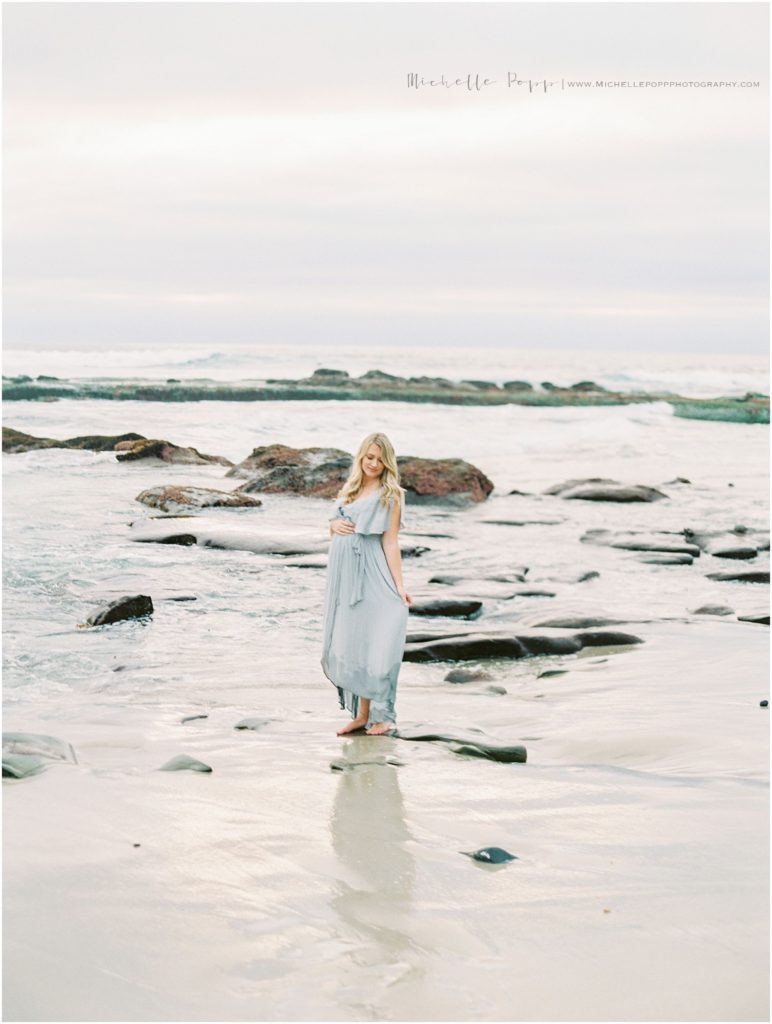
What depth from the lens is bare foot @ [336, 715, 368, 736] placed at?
518cm

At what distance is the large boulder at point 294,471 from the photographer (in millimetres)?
14914

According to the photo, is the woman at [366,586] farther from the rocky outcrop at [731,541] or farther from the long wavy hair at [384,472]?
the rocky outcrop at [731,541]

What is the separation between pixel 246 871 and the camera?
126 inches

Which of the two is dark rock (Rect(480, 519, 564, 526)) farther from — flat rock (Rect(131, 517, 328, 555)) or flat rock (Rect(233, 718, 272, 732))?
flat rock (Rect(233, 718, 272, 732))

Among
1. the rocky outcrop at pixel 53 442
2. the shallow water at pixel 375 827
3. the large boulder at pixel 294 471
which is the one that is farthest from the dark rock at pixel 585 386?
the shallow water at pixel 375 827

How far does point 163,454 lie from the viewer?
53.0 ft

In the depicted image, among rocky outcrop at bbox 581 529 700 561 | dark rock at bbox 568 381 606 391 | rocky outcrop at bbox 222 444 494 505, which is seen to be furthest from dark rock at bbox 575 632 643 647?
dark rock at bbox 568 381 606 391

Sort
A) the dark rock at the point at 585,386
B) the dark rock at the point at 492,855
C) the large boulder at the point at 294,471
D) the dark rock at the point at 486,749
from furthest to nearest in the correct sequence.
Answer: the dark rock at the point at 585,386 < the large boulder at the point at 294,471 < the dark rock at the point at 486,749 < the dark rock at the point at 492,855

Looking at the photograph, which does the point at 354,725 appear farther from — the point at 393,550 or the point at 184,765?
the point at 184,765

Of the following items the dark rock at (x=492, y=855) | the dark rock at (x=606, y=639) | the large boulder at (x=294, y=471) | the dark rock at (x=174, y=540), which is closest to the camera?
the dark rock at (x=492, y=855)

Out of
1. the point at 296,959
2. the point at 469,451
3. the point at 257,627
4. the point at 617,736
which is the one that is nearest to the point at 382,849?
the point at 296,959

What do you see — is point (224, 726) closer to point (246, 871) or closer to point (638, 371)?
point (246, 871)

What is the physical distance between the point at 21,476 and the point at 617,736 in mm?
11282

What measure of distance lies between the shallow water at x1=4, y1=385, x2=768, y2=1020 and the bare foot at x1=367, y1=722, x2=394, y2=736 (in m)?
0.10
